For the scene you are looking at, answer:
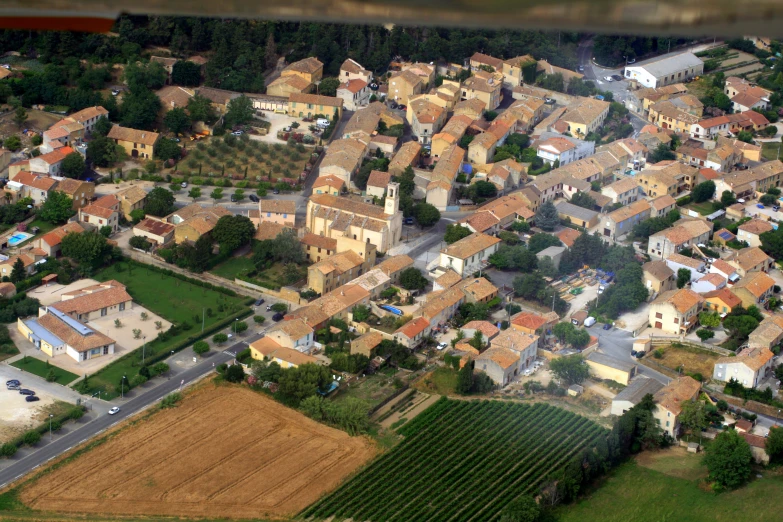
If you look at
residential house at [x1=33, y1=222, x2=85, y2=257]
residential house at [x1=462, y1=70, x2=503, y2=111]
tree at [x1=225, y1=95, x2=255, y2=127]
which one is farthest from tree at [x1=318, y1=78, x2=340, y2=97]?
residential house at [x1=33, y1=222, x2=85, y2=257]

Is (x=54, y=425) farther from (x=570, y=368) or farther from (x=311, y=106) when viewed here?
(x=311, y=106)

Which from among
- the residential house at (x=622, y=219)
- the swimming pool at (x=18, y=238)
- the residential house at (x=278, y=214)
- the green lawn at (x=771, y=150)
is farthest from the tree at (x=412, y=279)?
the green lawn at (x=771, y=150)

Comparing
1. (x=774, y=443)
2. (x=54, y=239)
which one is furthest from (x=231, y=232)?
(x=774, y=443)

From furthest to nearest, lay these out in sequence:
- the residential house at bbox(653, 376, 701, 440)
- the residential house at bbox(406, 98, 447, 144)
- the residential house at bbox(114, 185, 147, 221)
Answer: the residential house at bbox(406, 98, 447, 144) < the residential house at bbox(114, 185, 147, 221) < the residential house at bbox(653, 376, 701, 440)

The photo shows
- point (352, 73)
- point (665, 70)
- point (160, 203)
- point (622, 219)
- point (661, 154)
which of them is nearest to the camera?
point (160, 203)

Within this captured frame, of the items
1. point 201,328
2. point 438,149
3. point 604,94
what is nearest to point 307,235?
point 201,328

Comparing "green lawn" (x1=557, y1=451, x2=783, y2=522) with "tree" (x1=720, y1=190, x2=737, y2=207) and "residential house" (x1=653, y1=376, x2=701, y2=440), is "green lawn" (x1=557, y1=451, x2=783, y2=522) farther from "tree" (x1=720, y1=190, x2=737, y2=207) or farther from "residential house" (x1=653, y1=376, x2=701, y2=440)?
"tree" (x1=720, y1=190, x2=737, y2=207)
